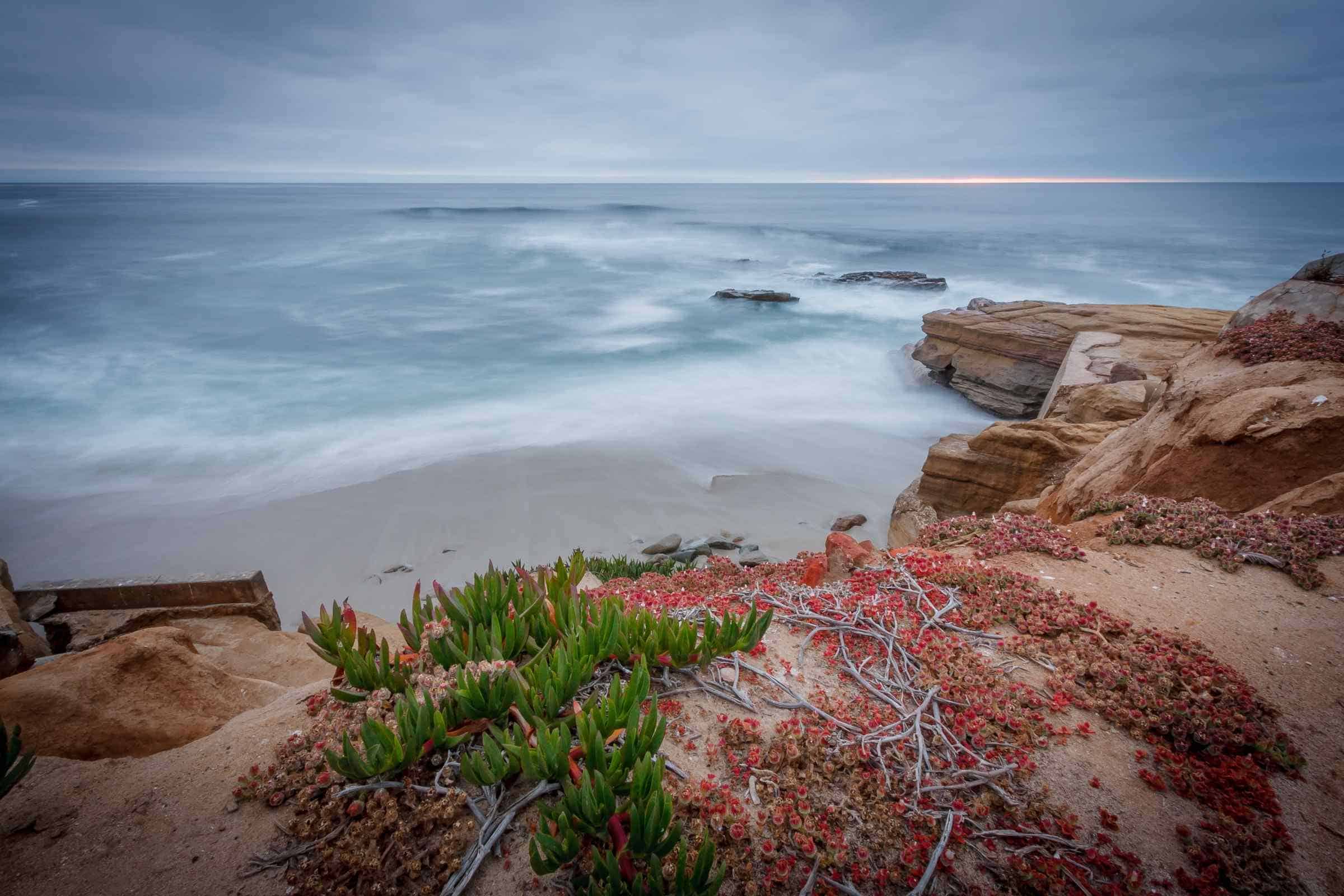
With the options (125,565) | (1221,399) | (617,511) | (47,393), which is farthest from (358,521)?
(47,393)

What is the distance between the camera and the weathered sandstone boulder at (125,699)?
10.6 ft

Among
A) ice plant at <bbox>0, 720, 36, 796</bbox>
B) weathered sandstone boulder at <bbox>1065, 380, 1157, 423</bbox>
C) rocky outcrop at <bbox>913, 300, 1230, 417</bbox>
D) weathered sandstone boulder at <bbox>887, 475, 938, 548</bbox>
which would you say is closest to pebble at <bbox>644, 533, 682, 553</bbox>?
weathered sandstone boulder at <bbox>887, 475, 938, 548</bbox>

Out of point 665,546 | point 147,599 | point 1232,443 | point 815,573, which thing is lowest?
point 665,546

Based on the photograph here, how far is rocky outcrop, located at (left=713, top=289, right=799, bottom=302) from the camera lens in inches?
1169

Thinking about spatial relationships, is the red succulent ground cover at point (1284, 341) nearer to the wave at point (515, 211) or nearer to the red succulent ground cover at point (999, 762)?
the red succulent ground cover at point (999, 762)

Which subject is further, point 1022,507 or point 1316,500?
point 1022,507

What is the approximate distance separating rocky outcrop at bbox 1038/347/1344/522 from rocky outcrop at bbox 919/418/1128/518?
42.9 inches

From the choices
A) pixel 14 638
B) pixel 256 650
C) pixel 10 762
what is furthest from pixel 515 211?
pixel 10 762

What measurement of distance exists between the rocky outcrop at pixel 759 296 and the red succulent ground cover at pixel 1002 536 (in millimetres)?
25298

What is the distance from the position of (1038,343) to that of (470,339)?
1905cm

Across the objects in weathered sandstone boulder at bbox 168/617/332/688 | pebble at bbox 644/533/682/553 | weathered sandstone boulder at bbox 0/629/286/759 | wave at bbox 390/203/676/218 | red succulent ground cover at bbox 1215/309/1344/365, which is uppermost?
wave at bbox 390/203/676/218

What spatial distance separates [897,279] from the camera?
33750mm

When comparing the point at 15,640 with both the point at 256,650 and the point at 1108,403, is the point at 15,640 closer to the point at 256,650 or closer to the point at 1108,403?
the point at 256,650

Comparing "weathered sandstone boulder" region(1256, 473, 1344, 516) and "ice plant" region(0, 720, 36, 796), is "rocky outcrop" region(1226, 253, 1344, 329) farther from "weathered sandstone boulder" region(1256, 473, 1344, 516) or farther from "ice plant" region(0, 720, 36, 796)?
"ice plant" region(0, 720, 36, 796)
